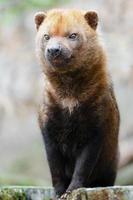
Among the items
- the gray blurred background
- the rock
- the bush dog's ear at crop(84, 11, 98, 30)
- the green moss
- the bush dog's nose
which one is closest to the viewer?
the rock

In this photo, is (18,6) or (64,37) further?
(18,6)

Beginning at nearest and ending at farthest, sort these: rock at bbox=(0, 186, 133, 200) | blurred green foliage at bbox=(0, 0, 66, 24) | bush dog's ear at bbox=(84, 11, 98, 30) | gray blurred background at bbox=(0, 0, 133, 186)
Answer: rock at bbox=(0, 186, 133, 200), bush dog's ear at bbox=(84, 11, 98, 30), blurred green foliage at bbox=(0, 0, 66, 24), gray blurred background at bbox=(0, 0, 133, 186)

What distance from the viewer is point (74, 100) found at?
7457 millimetres

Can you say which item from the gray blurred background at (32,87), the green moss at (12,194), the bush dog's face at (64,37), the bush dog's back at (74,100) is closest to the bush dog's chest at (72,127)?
the bush dog's back at (74,100)

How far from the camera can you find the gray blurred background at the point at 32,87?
14.7m

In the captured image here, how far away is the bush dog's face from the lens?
7.24 meters

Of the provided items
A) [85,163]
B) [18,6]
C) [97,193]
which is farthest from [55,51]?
[18,6]

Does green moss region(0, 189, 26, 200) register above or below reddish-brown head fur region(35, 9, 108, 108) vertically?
below

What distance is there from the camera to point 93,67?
7.55m

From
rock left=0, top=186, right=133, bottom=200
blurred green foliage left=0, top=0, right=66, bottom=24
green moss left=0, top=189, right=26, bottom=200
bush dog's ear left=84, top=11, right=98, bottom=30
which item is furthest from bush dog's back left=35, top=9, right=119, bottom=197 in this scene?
blurred green foliage left=0, top=0, right=66, bottom=24

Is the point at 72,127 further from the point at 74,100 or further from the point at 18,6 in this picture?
the point at 18,6

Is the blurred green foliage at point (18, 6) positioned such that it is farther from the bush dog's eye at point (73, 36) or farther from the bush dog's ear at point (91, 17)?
the bush dog's eye at point (73, 36)

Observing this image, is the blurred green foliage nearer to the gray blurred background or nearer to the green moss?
the gray blurred background

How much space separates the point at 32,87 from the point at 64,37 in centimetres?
859
